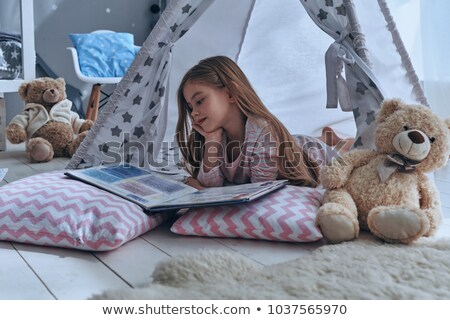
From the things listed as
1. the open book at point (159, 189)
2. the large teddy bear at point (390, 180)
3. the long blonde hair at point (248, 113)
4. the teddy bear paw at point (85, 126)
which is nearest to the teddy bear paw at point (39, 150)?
the teddy bear paw at point (85, 126)

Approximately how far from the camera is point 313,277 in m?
0.95

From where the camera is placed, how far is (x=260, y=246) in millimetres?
1196

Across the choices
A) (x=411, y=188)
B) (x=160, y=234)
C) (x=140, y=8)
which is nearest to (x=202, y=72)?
(x=160, y=234)

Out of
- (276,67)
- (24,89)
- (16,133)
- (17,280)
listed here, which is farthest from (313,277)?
(24,89)

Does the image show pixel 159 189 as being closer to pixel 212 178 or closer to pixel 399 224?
pixel 212 178

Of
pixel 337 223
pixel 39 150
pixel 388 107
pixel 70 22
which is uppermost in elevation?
pixel 70 22

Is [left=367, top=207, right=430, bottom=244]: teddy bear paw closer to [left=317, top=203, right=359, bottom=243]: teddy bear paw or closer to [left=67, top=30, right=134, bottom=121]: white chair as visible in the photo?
[left=317, top=203, right=359, bottom=243]: teddy bear paw

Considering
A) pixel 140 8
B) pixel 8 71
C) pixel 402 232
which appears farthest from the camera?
pixel 140 8

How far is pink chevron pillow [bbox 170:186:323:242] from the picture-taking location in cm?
120

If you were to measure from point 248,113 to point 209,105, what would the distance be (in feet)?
0.37

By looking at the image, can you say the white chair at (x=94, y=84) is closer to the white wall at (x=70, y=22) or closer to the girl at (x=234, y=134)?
the white wall at (x=70, y=22)

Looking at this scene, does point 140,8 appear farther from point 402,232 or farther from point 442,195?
point 402,232

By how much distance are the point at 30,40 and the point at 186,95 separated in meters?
1.59

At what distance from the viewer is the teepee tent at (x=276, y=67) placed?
4.83 ft
